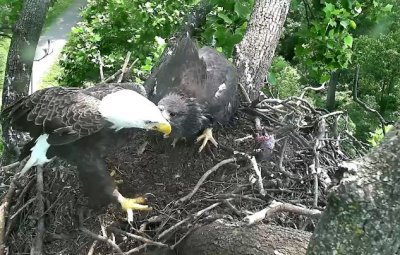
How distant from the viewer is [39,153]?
139 inches

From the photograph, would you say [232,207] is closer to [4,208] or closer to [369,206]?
[369,206]

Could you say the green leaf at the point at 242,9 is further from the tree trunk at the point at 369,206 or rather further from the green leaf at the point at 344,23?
the tree trunk at the point at 369,206

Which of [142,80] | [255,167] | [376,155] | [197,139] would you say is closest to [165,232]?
[255,167]

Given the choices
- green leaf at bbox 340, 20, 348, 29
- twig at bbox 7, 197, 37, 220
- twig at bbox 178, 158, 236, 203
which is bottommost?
twig at bbox 7, 197, 37, 220

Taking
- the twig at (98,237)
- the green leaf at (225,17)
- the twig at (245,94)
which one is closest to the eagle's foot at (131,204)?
the twig at (98,237)

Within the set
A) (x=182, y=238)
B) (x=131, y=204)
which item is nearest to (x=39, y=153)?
(x=131, y=204)

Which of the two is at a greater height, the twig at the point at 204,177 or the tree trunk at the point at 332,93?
the twig at the point at 204,177

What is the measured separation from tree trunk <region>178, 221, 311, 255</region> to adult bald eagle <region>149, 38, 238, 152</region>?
1.19 metres

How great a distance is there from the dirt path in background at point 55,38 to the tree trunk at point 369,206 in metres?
15.7

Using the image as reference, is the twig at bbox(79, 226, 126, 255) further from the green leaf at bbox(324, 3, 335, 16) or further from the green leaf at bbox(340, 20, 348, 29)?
the green leaf at bbox(340, 20, 348, 29)

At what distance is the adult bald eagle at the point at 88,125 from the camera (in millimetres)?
3344

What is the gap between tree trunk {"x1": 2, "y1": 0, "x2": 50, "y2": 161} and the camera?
16.1ft

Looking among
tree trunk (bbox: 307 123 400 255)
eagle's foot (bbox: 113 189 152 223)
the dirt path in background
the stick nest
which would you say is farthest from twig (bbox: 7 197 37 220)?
the dirt path in background

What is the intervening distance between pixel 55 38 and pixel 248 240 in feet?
58.9
